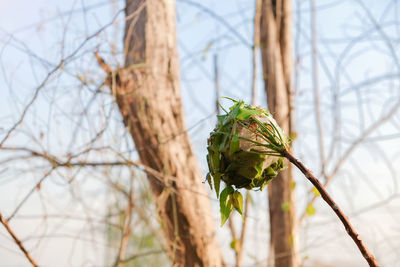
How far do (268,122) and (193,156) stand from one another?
0.68 m

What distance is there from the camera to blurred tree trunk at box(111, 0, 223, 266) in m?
0.96

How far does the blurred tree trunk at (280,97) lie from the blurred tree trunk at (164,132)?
0.20 metres

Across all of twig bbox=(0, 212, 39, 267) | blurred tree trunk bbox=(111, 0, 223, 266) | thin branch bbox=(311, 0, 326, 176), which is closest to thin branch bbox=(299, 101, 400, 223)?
thin branch bbox=(311, 0, 326, 176)

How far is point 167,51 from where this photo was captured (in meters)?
1.02

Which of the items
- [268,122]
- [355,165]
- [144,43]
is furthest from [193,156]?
[268,122]

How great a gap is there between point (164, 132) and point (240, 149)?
2.12ft

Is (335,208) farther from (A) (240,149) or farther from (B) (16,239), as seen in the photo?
(B) (16,239)

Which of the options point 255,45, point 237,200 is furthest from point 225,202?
point 255,45

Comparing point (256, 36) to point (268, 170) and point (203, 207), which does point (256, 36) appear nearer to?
point (203, 207)

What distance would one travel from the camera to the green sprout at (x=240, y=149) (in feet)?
1.08

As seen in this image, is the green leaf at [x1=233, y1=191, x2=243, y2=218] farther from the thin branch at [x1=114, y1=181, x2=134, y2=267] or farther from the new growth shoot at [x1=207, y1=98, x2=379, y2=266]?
the thin branch at [x1=114, y1=181, x2=134, y2=267]

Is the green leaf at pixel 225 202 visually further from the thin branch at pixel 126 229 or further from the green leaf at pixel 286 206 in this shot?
the green leaf at pixel 286 206

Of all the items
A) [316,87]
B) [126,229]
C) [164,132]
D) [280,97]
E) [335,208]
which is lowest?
[335,208]

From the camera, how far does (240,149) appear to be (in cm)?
33
